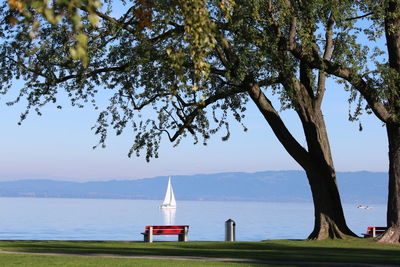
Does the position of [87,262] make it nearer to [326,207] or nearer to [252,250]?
[252,250]

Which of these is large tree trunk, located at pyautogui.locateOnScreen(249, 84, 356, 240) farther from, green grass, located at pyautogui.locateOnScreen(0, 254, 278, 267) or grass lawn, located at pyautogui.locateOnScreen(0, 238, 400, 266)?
green grass, located at pyautogui.locateOnScreen(0, 254, 278, 267)

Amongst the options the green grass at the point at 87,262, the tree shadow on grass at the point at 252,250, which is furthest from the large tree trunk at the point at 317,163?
the green grass at the point at 87,262

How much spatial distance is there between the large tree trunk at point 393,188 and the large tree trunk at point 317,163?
163 centimetres

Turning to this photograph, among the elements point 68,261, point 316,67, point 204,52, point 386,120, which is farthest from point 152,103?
point 204,52

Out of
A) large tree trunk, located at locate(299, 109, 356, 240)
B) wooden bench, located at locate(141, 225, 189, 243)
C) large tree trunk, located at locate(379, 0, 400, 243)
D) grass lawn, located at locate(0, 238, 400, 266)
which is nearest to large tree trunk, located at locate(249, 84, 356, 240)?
large tree trunk, located at locate(299, 109, 356, 240)

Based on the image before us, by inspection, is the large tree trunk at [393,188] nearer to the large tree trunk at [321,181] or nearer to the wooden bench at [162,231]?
the large tree trunk at [321,181]

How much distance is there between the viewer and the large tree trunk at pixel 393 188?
93.8ft

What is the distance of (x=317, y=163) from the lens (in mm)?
30141

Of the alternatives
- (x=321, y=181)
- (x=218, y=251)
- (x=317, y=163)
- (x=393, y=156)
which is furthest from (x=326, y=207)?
(x=218, y=251)

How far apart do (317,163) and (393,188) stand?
3070 mm

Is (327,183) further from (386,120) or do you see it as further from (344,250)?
(344,250)

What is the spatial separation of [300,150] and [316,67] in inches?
156

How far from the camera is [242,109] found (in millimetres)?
32281

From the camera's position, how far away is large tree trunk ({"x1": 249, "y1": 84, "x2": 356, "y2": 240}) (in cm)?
2964
